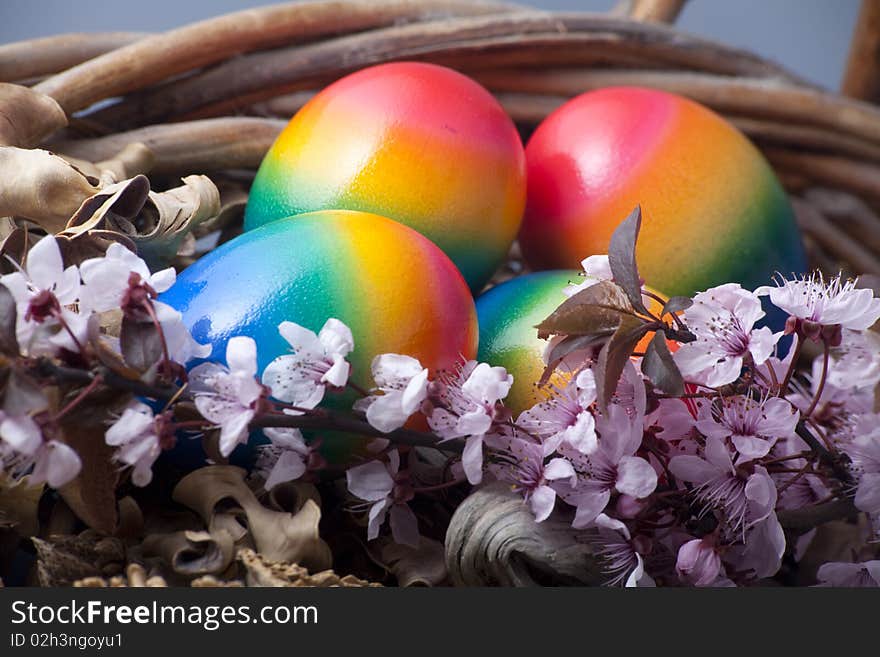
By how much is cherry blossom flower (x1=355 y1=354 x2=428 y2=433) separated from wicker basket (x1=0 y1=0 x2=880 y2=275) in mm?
316

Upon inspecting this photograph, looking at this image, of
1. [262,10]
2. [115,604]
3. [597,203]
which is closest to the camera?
[115,604]

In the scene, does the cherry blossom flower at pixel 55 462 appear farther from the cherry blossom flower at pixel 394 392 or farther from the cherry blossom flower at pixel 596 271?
the cherry blossom flower at pixel 596 271

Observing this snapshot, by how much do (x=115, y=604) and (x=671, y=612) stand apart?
0.22 metres

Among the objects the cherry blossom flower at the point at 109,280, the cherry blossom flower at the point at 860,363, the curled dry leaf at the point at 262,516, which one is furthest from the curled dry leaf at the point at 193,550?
the cherry blossom flower at the point at 860,363

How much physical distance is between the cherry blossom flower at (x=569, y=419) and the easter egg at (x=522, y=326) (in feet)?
0.17

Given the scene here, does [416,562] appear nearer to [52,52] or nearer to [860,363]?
[860,363]

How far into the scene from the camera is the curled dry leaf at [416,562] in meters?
0.49

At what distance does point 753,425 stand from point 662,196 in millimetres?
256

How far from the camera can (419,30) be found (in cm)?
82

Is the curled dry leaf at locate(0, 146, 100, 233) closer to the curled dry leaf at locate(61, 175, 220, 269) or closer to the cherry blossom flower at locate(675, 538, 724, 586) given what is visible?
the curled dry leaf at locate(61, 175, 220, 269)

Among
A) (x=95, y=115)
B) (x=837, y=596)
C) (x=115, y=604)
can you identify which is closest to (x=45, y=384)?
(x=115, y=604)

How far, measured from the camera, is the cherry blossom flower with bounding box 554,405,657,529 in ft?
1.48

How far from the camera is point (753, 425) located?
0.46 meters

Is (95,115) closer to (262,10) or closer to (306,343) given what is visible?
(262,10)
